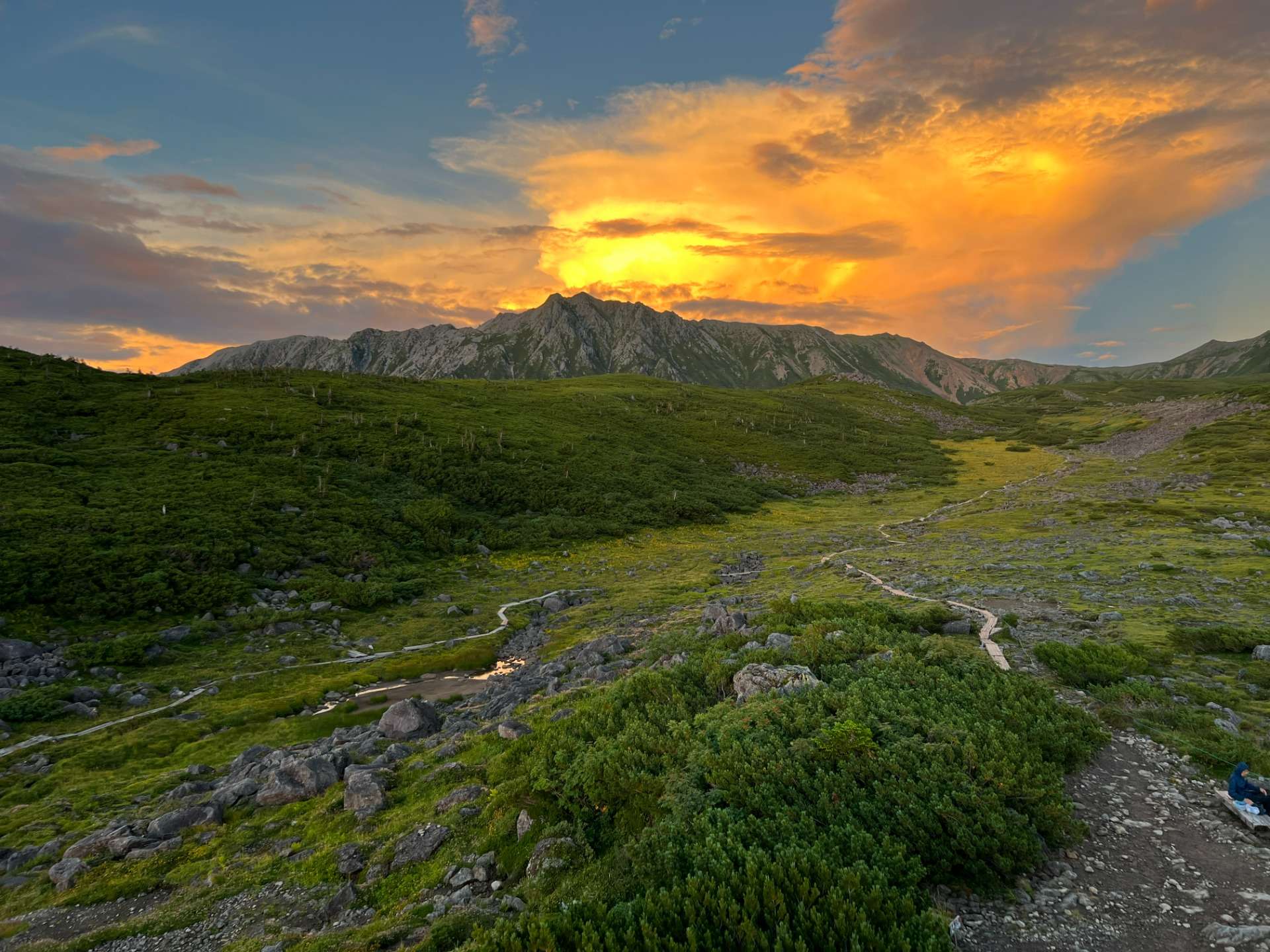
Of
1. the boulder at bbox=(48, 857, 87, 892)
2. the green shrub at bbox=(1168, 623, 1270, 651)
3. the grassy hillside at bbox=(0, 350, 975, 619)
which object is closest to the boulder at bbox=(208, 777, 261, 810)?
the boulder at bbox=(48, 857, 87, 892)

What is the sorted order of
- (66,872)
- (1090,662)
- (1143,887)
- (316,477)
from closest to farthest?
(1143,887) → (66,872) → (1090,662) → (316,477)

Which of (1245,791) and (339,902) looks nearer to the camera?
(1245,791)

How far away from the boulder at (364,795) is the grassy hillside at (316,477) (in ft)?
87.5

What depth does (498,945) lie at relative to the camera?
806cm

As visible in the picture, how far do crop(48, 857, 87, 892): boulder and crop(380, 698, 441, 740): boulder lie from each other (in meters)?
8.23

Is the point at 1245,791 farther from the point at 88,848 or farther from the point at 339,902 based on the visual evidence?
the point at 88,848

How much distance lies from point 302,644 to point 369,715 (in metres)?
11.6

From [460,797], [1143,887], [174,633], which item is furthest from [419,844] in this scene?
[174,633]

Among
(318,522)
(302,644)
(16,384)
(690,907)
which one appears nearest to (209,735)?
(302,644)

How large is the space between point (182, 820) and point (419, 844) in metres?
8.33

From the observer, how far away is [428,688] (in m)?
28.3

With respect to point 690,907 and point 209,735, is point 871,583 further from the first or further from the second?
point 209,735

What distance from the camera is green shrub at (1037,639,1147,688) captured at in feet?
54.7

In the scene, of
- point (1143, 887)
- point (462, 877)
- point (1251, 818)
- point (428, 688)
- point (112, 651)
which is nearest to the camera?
point (1143, 887)
